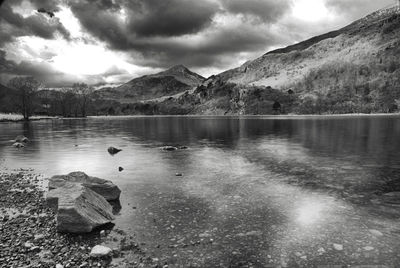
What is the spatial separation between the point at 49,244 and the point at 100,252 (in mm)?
2696

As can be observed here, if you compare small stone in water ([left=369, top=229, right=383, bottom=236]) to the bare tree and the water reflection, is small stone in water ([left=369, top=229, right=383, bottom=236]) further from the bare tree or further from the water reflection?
the bare tree

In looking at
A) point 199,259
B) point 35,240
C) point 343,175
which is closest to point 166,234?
point 199,259

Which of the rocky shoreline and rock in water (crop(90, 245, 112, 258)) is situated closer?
the rocky shoreline

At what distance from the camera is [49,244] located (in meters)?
13.2

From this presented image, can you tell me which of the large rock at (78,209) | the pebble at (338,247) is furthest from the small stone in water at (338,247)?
the large rock at (78,209)

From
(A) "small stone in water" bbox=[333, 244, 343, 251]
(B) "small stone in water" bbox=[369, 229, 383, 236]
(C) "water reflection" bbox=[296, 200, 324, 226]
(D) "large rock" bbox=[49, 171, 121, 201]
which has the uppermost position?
(D) "large rock" bbox=[49, 171, 121, 201]

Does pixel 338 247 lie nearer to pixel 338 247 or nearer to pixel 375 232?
pixel 338 247

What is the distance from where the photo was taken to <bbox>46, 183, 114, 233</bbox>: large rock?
14422 mm

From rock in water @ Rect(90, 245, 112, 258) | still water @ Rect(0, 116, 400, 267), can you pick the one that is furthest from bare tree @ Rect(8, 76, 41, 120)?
rock in water @ Rect(90, 245, 112, 258)

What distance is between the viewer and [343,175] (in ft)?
89.7

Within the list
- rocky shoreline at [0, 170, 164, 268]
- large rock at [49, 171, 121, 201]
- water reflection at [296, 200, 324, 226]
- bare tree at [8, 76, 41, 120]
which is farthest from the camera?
bare tree at [8, 76, 41, 120]

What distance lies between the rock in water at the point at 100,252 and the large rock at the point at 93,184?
7513 mm

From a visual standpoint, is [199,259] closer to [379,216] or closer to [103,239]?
[103,239]

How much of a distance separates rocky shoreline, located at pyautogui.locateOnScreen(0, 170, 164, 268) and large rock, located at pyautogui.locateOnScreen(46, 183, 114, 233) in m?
0.37
